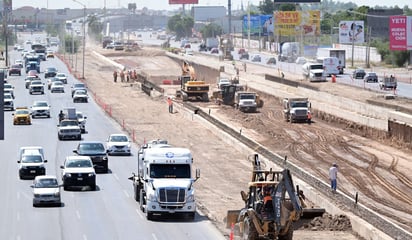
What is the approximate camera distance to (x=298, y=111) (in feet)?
280

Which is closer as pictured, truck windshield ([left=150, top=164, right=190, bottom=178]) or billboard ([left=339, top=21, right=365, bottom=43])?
truck windshield ([left=150, top=164, right=190, bottom=178])

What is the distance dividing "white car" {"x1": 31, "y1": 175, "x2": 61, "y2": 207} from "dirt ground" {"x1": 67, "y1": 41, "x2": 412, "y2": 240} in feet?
19.2

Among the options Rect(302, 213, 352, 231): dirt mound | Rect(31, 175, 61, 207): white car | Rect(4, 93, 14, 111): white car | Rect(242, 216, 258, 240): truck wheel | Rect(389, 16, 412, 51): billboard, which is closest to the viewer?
Rect(242, 216, 258, 240): truck wheel

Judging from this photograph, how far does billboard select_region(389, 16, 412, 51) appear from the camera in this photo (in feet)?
416

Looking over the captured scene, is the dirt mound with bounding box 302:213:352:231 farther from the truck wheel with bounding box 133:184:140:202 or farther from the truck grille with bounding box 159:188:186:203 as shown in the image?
the truck wheel with bounding box 133:184:140:202

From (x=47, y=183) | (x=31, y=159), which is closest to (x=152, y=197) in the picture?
(x=47, y=183)

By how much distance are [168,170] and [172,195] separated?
1.12 metres

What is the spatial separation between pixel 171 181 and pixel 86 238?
504cm

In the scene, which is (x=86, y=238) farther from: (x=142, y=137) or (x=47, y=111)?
(x=47, y=111)

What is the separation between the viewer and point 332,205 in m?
43.0

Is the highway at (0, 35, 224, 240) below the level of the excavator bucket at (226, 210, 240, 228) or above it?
below

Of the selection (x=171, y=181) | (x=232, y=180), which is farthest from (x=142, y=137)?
(x=171, y=181)

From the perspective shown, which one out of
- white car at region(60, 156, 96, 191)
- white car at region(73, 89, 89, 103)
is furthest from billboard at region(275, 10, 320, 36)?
white car at region(60, 156, 96, 191)

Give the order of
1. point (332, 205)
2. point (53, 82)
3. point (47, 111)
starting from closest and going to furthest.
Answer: point (332, 205) < point (47, 111) < point (53, 82)
